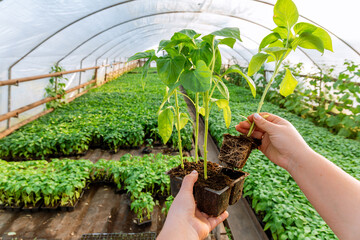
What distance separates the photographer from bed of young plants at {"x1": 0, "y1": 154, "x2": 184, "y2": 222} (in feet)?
9.39

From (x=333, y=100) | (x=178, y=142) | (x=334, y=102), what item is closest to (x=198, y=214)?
(x=178, y=142)

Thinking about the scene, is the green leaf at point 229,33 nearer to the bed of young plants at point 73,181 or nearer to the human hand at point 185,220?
the human hand at point 185,220

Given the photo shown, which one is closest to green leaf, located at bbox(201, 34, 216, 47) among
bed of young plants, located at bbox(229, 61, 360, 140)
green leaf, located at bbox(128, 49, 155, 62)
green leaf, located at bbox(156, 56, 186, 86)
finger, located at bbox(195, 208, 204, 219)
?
green leaf, located at bbox(156, 56, 186, 86)

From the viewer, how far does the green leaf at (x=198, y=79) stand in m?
1.02

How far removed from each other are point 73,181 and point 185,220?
228cm

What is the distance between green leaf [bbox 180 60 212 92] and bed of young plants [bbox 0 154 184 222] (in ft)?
6.56

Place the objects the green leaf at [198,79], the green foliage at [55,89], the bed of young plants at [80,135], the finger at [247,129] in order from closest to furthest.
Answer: the green leaf at [198,79], the finger at [247,129], the bed of young plants at [80,135], the green foliage at [55,89]

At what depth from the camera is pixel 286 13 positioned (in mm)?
1190

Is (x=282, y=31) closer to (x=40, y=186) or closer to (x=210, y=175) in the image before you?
(x=210, y=175)

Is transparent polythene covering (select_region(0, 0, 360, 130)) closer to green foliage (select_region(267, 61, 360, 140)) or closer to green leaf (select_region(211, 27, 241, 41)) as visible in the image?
green foliage (select_region(267, 61, 360, 140))

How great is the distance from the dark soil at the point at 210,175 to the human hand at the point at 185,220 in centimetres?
9

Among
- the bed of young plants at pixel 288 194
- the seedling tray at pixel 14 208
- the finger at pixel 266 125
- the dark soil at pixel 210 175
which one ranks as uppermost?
the finger at pixel 266 125

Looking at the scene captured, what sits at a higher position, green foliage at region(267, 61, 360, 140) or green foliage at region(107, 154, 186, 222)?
green foliage at region(267, 61, 360, 140)

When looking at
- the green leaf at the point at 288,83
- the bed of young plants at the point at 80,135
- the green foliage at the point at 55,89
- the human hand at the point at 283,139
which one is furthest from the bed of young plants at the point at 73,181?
the green foliage at the point at 55,89
